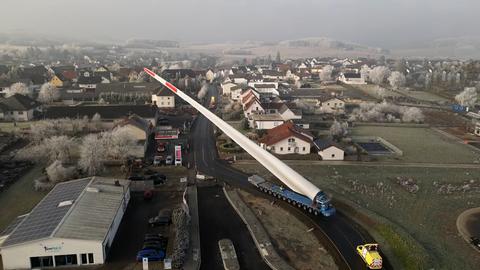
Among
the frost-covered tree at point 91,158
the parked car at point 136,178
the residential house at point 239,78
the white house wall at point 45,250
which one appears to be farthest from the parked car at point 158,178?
the residential house at point 239,78

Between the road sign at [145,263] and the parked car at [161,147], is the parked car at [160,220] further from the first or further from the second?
the parked car at [161,147]

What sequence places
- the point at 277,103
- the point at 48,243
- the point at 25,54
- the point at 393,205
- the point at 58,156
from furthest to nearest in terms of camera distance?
the point at 25,54, the point at 277,103, the point at 58,156, the point at 393,205, the point at 48,243

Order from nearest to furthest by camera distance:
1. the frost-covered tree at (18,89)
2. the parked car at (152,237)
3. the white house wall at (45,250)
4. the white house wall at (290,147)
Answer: the white house wall at (45,250) → the parked car at (152,237) → the white house wall at (290,147) → the frost-covered tree at (18,89)

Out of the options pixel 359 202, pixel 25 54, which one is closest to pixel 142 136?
pixel 359 202

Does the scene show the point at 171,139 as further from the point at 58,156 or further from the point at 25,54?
the point at 25,54

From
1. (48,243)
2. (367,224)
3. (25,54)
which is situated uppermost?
(25,54)

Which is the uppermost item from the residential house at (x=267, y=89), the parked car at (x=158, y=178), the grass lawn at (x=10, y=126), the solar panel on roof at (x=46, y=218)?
the residential house at (x=267, y=89)

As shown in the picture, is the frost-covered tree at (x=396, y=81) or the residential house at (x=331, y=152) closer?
the residential house at (x=331, y=152)
